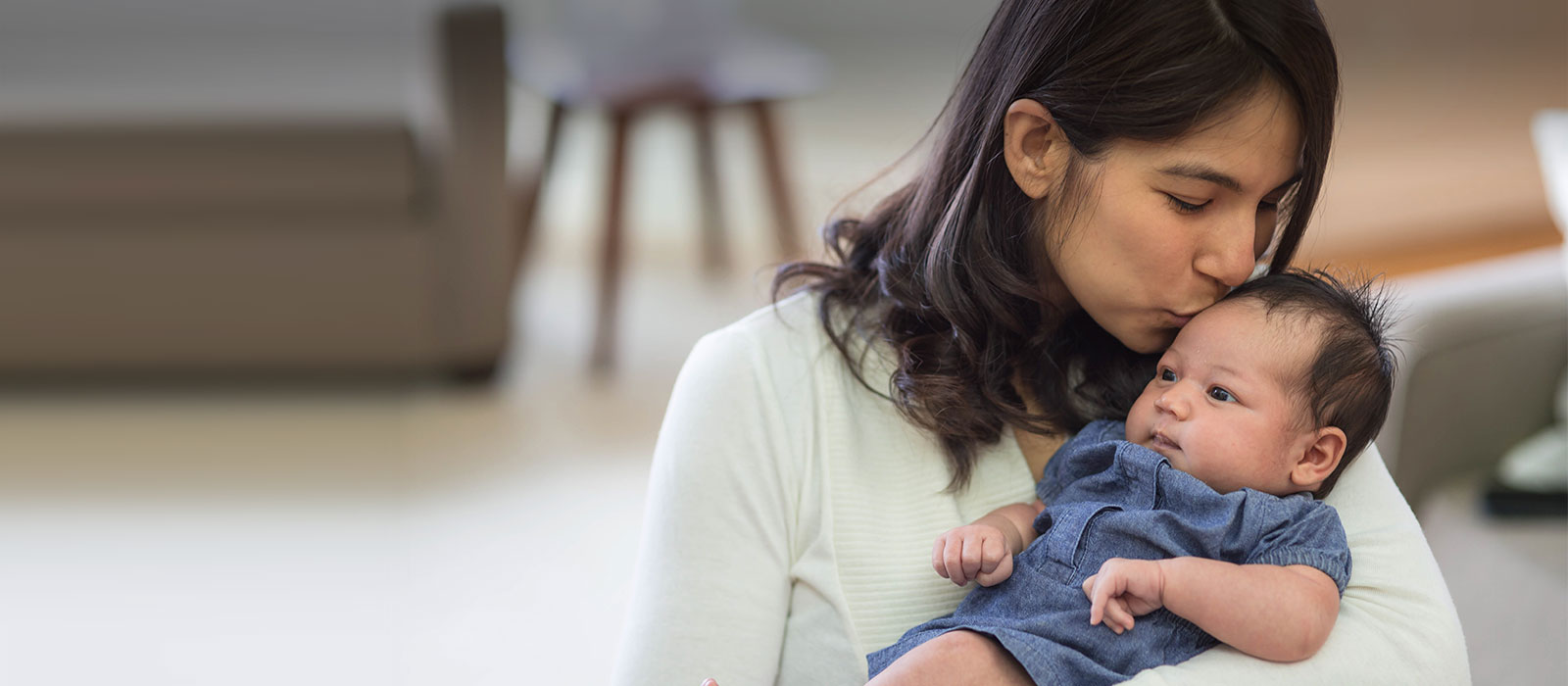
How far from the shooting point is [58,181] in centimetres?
280

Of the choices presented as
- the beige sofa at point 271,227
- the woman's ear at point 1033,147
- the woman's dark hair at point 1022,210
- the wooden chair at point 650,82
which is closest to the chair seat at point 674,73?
the wooden chair at point 650,82

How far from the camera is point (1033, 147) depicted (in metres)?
0.97

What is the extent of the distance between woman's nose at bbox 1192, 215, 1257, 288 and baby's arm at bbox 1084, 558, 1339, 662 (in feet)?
0.73

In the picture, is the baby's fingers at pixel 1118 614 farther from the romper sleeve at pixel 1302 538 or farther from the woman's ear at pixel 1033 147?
the woman's ear at pixel 1033 147

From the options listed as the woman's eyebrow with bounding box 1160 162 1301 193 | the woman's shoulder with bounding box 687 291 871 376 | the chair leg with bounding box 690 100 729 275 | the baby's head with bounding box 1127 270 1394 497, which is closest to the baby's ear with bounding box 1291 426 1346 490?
the baby's head with bounding box 1127 270 1394 497

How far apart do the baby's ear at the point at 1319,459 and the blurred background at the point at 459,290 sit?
0.46m

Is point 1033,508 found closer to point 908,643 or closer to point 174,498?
point 908,643

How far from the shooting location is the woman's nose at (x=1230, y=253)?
92cm

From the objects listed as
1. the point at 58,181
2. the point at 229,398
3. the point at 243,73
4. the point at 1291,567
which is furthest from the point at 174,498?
the point at 1291,567

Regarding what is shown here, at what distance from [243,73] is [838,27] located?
6.20ft

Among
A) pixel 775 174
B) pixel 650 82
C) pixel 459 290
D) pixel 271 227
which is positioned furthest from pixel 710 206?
pixel 271 227

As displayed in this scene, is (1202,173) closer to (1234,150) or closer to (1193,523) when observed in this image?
(1234,150)

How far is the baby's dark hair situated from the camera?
0.95 m

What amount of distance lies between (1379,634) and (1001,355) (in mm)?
359
